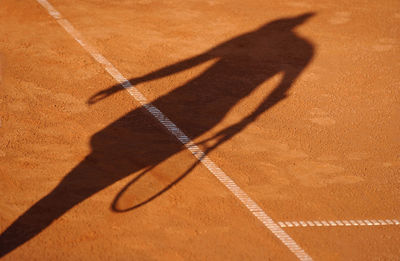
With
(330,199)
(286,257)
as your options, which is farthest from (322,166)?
(286,257)

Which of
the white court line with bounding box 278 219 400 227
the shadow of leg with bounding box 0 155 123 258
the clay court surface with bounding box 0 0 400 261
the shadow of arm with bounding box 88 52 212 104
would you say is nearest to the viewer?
the shadow of leg with bounding box 0 155 123 258

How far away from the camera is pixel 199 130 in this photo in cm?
955

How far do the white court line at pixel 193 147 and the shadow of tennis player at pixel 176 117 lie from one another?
0.47 ft

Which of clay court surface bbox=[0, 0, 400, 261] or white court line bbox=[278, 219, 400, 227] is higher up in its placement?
clay court surface bbox=[0, 0, 400, 261]

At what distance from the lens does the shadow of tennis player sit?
25.7 ft

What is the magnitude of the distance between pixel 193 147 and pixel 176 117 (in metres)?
0.90

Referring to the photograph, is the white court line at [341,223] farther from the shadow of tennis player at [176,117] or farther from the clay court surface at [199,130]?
the shadow of tennis player at [176,117]

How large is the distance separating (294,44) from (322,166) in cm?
411

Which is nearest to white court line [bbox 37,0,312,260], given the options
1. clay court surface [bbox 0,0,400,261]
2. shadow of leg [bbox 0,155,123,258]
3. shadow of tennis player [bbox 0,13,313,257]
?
clay court surface [bbox 0,0,400,261]

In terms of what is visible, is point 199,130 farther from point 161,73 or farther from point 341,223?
point 341,223

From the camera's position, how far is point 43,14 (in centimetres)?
1274

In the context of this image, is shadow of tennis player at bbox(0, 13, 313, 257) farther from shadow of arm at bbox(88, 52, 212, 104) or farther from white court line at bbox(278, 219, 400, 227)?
white court line at bbox(278, 219, 400, 227)

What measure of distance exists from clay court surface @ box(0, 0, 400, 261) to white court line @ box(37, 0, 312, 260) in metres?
0.04

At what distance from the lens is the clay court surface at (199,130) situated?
7484 mm
